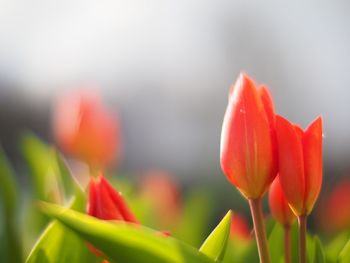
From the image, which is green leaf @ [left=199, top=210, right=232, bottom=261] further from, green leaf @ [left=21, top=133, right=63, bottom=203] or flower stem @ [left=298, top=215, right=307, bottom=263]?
green leaf @ [left=21, top=133, right=63, bottom=203]

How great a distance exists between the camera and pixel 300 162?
21.0 inches

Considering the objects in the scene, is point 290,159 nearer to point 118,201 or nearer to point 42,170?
point 118,201

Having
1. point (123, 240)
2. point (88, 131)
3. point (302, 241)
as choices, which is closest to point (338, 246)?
point (302, 241)

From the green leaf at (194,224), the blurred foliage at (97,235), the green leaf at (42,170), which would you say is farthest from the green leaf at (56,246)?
the green leaf at (194,224)

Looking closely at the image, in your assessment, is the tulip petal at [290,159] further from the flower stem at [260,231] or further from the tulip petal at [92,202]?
the tulip petal at [92,202]

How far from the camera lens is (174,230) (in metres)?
1.22

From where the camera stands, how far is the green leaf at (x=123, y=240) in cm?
43

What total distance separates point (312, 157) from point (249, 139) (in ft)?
0.16

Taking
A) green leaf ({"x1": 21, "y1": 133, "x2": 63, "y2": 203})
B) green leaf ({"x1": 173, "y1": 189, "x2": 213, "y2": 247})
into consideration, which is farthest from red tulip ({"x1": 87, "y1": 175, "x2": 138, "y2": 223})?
green leaf ({"x1": 173, "y1": 189, "x2": 213, "y2": 247})

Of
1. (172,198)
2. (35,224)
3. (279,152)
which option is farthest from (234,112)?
(172,198)

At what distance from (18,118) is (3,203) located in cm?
526

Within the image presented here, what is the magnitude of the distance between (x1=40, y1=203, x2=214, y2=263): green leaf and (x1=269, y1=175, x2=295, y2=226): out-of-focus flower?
187 mm

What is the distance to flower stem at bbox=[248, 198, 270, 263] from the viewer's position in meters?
0.54

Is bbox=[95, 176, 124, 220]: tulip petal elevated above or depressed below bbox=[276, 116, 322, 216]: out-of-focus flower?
below
